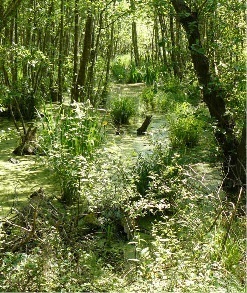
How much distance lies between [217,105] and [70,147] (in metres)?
1.69

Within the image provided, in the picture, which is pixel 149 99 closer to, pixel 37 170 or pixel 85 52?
pixel 85 52

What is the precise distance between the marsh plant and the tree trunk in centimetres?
138

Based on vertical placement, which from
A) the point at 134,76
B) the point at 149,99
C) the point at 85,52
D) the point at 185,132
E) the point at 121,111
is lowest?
the point at 185,132

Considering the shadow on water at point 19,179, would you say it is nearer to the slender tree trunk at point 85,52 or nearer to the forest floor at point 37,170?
the forest floor at point 37,170

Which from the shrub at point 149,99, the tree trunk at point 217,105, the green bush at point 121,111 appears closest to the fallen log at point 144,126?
the green bush at point 121,111

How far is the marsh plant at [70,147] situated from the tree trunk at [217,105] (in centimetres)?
138

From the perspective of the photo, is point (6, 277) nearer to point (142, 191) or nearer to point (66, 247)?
point (66, 247)

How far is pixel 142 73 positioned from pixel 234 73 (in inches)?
343

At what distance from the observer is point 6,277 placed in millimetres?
3020

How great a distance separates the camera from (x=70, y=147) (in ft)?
17.1

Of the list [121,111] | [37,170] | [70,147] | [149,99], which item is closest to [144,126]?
[121,111]

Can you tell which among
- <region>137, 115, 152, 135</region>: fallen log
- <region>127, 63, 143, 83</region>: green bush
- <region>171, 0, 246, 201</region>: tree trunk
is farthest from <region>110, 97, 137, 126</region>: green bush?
<region>127, 63, 143, 83</region>: green bush

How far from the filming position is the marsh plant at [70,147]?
4.63m

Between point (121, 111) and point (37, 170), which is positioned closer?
point (37, 170)
